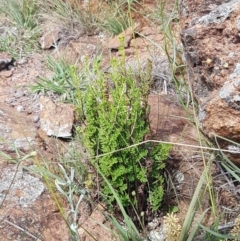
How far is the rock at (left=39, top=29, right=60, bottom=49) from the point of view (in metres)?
4.09

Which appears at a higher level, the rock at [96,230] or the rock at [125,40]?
the rock at [125,40]

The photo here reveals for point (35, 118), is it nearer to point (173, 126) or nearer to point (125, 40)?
point (173, 126)

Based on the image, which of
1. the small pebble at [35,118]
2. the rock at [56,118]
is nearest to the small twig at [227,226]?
the rock at [56,118]

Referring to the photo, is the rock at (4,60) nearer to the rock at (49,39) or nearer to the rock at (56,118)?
the rock at (49,39)

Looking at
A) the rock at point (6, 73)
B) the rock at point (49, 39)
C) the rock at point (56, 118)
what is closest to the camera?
the rock at point (56, 118)

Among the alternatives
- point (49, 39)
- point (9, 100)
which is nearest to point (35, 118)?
point (9, 100)

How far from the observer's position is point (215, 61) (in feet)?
7.77

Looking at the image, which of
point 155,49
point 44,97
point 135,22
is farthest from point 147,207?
point 135,22

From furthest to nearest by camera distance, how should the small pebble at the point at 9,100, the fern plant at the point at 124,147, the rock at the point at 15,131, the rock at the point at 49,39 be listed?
the rock at the point at 49,39 → the small pebble at the point at 9,100 → the rock at the point at 15,131 → the fern plant at the point at 124,147

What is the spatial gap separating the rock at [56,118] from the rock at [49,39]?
0.96 m

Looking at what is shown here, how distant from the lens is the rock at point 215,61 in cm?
224

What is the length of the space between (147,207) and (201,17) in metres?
0.95

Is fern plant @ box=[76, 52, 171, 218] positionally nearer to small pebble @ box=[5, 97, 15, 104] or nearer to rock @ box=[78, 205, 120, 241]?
rock @ box=[78, 205, 120, 241]

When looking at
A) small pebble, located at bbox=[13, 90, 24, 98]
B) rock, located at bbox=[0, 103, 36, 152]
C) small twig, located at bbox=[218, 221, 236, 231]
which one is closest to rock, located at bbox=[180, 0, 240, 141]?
small twig, located at bbox=[218, 221, 236, 231]
